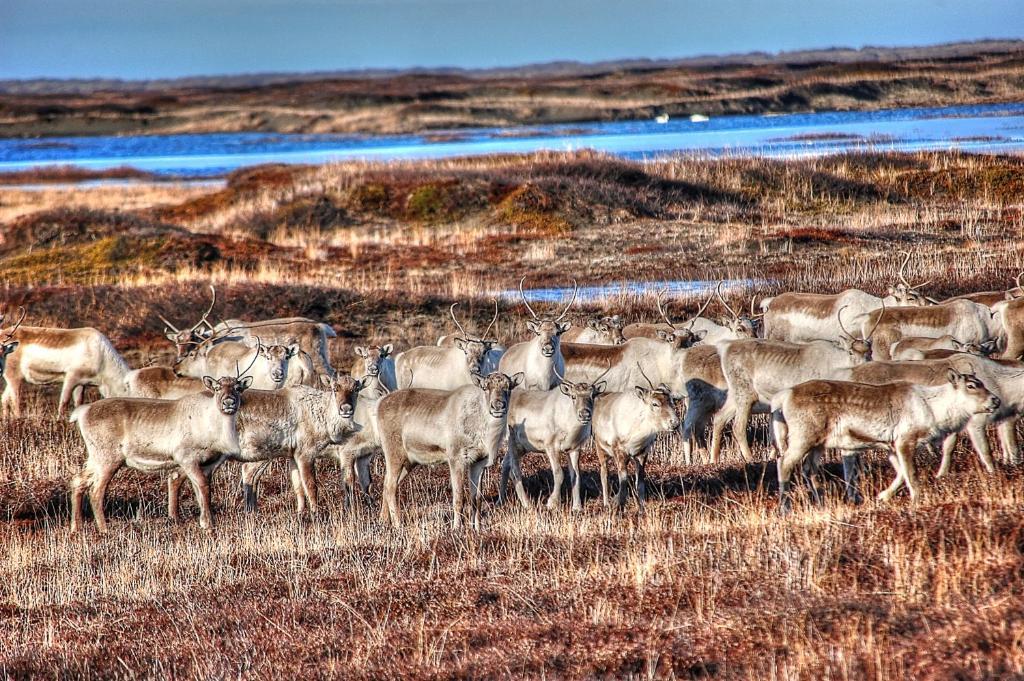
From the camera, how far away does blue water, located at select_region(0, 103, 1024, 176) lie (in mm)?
56594

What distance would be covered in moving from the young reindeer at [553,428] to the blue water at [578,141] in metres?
33.8

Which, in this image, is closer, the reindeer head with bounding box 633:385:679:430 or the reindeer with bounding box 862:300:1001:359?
the reindeer head with bounding box 633:385:679:430

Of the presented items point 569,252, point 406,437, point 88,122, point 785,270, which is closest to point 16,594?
point 406,437

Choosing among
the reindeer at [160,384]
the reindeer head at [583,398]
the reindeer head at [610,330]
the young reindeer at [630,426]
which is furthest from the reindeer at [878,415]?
the reindeer at [160,384]

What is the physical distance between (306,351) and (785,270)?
12497mm

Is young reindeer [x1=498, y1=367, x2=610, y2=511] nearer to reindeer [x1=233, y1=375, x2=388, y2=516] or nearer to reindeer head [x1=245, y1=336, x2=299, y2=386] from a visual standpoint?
reindeer [x1=233, y1=375, x2=388, y2=516]

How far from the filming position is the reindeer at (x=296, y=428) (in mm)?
14383

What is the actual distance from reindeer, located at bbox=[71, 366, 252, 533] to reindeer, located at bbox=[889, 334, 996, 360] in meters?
7.99

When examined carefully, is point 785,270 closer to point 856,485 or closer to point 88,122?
point 856,485

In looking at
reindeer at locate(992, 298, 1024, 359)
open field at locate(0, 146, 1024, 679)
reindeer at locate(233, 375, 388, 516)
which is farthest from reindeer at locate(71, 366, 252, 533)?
reindeer at locate(992, 298, 1024, 359)

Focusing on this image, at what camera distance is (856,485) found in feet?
43.7

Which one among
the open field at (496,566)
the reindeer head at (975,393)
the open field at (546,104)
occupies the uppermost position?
the open field at (546,104)

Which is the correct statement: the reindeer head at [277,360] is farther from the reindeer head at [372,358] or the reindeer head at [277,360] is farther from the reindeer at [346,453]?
the reindeer at [346,453]

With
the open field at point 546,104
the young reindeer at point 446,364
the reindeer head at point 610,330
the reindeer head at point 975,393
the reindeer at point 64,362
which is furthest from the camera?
the open field at point 546,104
